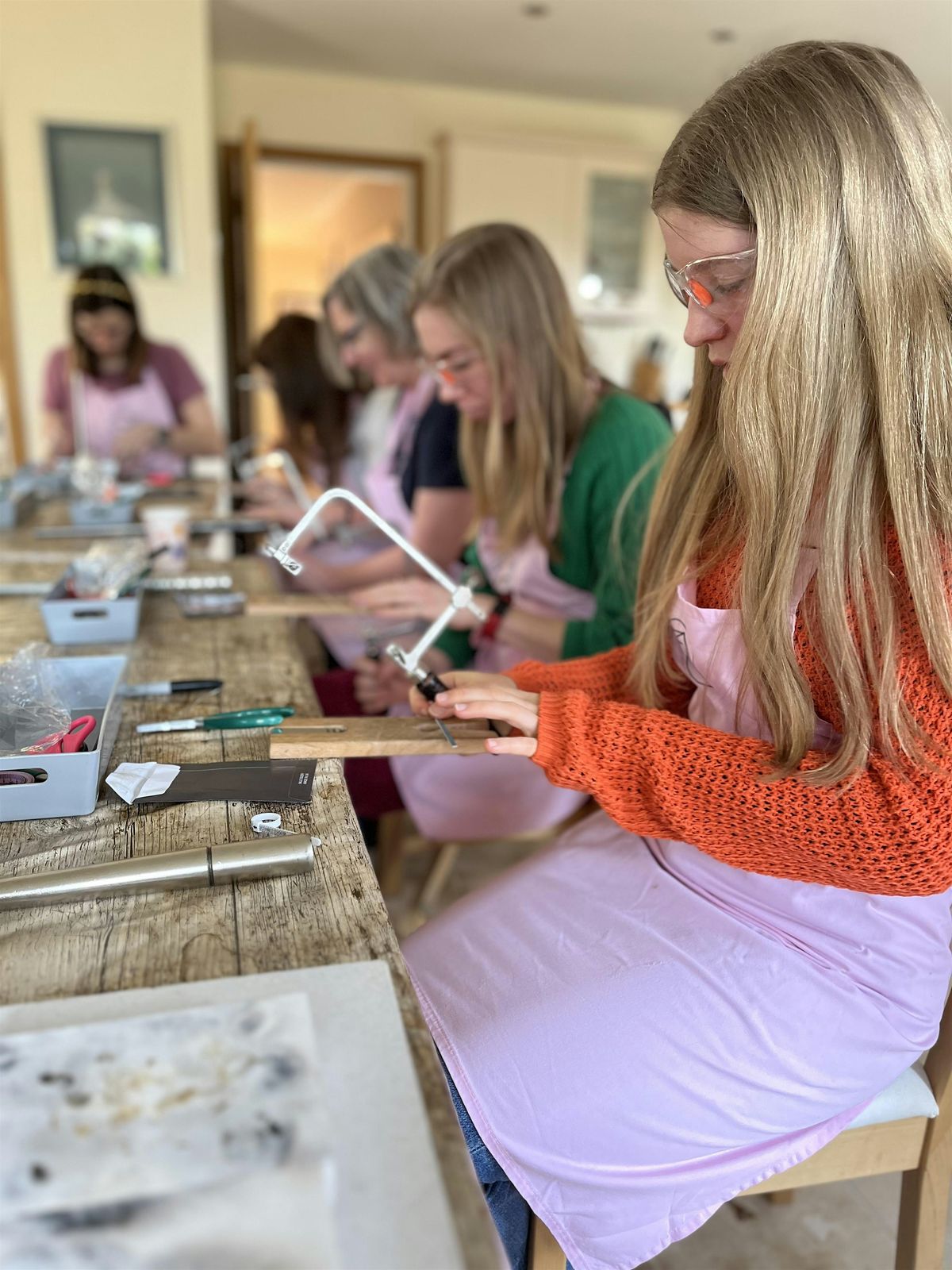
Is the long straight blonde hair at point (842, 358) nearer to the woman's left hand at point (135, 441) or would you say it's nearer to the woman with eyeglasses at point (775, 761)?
the woman with eyeglasses at point (775, 761)

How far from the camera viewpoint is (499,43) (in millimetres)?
4184

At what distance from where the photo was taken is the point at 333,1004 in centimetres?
57

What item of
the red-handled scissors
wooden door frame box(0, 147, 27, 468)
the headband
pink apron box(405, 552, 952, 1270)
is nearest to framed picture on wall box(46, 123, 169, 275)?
wooden door frame box(0, 147, 27, 468)

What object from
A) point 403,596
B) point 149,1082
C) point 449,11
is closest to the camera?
point 149,1082

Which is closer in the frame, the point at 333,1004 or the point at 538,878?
the point at 333,1004

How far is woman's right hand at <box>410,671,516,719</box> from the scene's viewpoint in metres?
0.98

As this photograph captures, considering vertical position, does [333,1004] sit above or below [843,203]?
below

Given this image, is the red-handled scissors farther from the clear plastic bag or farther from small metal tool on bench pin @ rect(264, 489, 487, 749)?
small metal tool on bench pin @ rect(264, 489, 487, 749)

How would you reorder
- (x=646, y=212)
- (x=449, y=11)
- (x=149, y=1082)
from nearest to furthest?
(x=149, y=1082) → (x=449, y=11) → (x=646, y=212)

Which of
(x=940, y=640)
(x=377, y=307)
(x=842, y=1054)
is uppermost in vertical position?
(x=377, y=307)

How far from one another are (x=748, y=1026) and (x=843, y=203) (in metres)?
0.67

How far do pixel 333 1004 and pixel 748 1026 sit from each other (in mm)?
418

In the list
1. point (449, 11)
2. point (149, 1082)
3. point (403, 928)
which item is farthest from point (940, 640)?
point (449, 11)

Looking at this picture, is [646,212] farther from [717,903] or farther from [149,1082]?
[149,1082]
